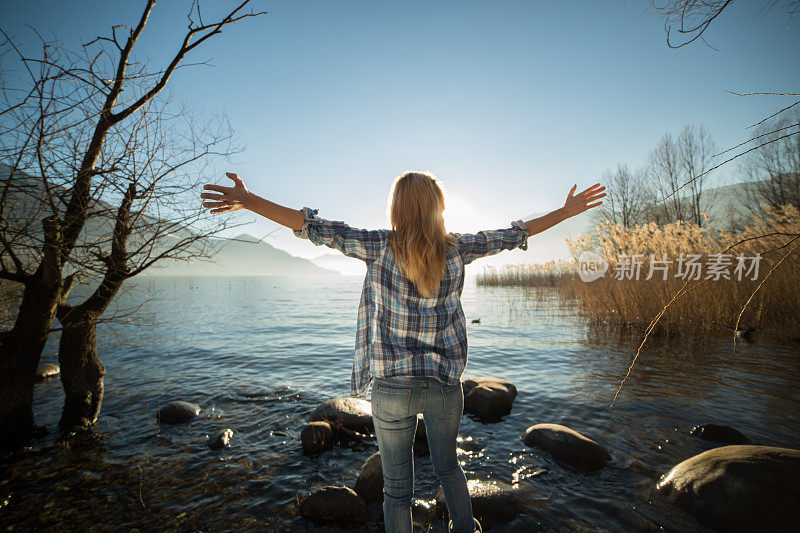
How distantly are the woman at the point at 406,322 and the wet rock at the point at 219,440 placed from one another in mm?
3120

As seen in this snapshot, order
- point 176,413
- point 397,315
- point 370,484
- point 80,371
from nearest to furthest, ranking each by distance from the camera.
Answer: point 397,315, point 370,484, point 80,371, point 176,413

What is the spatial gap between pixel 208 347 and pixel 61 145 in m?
8.00

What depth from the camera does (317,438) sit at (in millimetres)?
3990

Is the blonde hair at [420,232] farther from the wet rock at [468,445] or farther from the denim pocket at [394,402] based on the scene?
the wet rock at [468,445]

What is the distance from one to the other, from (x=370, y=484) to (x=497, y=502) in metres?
1.11

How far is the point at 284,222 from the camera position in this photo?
1.89 metres

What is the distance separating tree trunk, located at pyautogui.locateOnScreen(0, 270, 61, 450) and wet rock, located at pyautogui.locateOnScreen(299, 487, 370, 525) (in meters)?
3.44

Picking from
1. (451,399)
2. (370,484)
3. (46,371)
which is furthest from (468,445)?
(46,371)

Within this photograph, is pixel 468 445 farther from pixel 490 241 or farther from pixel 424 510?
pixel 490 241

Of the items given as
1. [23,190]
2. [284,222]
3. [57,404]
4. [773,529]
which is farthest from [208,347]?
[773,529]

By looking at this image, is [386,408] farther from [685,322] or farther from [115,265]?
[685,322]

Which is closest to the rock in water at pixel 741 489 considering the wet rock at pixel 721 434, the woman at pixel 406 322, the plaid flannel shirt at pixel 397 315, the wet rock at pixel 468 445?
the wet rock at pixel 721 434

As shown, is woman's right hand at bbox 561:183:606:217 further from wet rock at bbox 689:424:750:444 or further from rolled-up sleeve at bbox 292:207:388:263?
wet rock at bbox 689:424:750:444

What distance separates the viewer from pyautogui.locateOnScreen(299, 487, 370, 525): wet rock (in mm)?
2855
